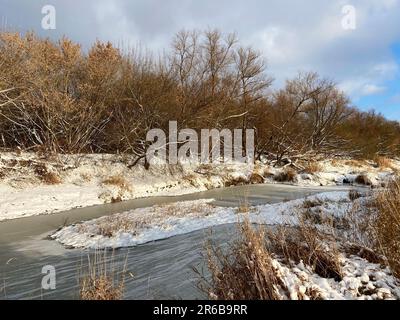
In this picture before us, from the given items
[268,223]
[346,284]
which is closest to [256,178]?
[268,223]

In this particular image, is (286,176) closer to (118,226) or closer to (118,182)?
(118,182)

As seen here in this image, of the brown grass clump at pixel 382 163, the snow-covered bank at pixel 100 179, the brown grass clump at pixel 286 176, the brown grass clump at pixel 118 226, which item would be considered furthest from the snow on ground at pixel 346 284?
the brown grass clump at pixel 382 163

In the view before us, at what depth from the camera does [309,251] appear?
15.4 ft

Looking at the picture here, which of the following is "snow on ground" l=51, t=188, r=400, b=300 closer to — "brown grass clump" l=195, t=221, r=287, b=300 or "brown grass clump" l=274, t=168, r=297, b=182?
"brown grass clump" l=195, t=221, r=287, b=300

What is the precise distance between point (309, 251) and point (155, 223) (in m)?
6.72

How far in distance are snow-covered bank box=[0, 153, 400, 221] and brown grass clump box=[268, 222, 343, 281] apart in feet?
26.2

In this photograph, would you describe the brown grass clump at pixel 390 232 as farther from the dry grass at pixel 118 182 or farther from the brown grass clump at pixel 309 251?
the dry grass at pixel 118 182

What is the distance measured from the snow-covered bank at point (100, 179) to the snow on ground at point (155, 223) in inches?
153

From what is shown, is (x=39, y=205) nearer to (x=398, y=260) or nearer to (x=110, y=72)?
(x=110, y=72)

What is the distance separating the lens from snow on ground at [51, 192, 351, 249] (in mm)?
9406

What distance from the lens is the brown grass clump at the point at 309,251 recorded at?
436 cm

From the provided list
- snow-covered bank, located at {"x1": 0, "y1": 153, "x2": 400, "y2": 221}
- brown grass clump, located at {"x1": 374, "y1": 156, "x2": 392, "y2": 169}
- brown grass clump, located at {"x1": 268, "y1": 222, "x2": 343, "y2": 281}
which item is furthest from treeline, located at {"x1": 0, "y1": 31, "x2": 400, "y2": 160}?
brown grass clump, located at {"x1": 268, "y1": 222, "x2": 343, "y2": 281}
